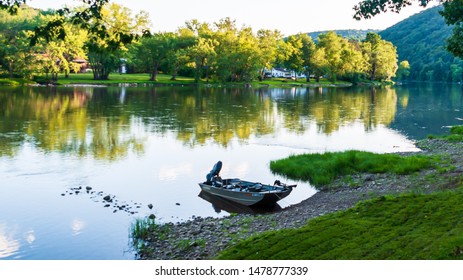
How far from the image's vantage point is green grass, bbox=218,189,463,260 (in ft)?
43.1

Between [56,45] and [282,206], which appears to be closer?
[282,206]

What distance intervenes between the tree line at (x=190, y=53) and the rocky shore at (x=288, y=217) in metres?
90.5

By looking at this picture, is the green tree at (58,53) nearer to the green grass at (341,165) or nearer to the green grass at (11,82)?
the green grass at (11,82)

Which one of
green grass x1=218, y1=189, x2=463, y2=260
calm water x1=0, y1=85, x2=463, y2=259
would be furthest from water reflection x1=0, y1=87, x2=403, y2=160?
green grass x1=218, y1=189, x2=463, y2=260

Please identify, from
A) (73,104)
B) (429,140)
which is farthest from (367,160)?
(73,104)

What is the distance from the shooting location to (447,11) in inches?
960

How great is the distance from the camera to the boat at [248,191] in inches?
980

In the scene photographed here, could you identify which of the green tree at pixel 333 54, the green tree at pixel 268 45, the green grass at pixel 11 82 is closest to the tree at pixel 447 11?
the green grass at pixel 11 82

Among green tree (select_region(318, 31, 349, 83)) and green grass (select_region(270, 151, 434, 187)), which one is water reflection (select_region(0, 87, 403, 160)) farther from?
green tree (select_region(318, 31, 349, 83))

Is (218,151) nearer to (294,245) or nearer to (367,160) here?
(367,160)

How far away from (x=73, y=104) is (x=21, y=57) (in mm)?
52469

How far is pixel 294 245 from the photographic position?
15.4 m

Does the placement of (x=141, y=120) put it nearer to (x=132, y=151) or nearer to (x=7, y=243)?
(x=132, y=151)

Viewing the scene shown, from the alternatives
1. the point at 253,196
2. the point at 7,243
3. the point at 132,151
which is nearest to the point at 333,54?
the point at 132,151
